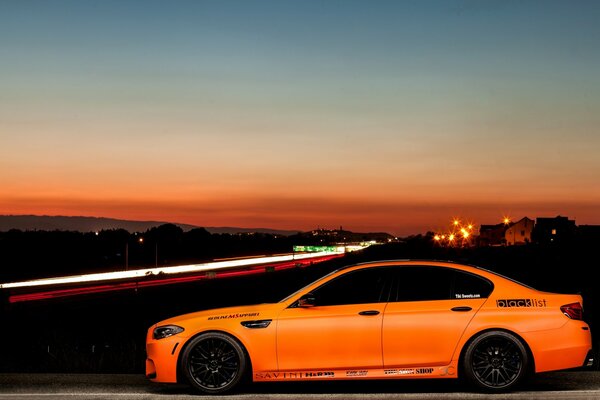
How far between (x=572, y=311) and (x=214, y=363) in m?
4.13

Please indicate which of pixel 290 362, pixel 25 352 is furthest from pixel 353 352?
pixel 25 352

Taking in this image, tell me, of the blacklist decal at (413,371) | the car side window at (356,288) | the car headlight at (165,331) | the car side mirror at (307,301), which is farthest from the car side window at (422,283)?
the car headlight at (165,331)

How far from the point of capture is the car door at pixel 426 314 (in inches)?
377

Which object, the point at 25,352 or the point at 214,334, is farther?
the point at 25,352

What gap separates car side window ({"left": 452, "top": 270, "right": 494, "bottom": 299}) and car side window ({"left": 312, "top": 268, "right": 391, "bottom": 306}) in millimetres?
802

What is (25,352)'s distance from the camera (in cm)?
1625

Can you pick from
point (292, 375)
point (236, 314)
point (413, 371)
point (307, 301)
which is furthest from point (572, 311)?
point (236, 314)

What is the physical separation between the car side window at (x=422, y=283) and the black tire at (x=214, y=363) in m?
1.93

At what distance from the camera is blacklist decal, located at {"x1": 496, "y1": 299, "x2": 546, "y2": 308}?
9.77 meters

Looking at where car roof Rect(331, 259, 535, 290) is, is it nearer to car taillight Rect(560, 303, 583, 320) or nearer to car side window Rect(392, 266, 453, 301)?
car side window Rect(392, 266, 453, 301)

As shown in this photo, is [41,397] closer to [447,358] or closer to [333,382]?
[333,382]

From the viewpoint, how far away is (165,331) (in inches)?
391

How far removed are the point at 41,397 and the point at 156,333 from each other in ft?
4.78

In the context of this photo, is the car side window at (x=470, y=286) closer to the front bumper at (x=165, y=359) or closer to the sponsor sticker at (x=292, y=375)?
the sponsor sticker at (x=292, y=375)
